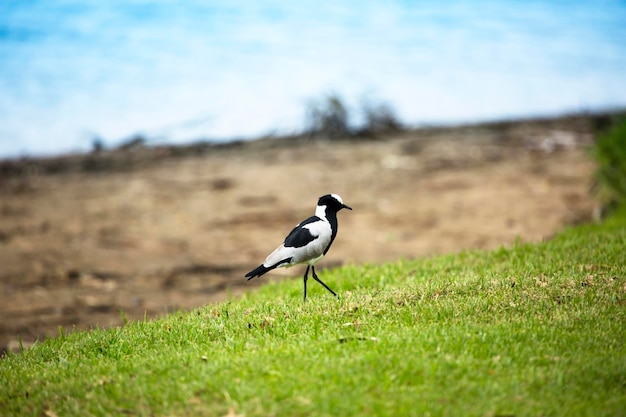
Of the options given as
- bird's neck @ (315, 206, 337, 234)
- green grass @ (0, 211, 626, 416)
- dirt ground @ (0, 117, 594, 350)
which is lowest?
dirt ground @ (0, 117, 594, 350)

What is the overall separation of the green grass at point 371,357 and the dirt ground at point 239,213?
388 centimetres

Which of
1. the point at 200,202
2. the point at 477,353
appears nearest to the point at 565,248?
the point at 477,353

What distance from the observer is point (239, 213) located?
53.7 feet

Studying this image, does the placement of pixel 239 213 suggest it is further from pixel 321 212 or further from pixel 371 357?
pixel 371 357

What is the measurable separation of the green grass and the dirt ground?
3.88 metres

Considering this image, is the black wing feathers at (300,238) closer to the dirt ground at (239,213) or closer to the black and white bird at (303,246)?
the black and white bird at (303,246)

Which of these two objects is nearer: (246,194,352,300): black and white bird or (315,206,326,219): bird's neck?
(246,194,352,300): black and white bird

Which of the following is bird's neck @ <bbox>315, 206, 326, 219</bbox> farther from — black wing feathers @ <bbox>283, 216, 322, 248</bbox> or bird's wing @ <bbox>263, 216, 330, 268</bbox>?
black wing feathers @ <bbox>283, 216, 322, 248</bbox>

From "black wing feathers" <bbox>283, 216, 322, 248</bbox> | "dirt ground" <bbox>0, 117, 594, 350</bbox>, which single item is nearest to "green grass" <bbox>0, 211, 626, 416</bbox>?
"black wing feathers" <bbox>283, 216, 322, 248</bbox>

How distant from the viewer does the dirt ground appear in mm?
12367

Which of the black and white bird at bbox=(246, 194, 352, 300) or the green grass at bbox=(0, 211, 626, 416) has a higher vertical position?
the black and white bird at bbox=(246, 194, 352, 300)

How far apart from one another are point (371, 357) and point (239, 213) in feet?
35.5

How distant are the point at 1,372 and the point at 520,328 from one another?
404 cm

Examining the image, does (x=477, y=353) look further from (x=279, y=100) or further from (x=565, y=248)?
(x=279, y=100)
